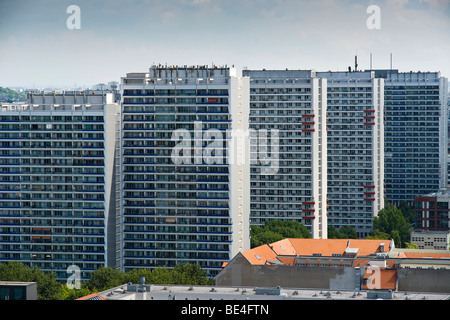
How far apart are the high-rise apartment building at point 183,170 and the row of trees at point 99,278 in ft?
19.4

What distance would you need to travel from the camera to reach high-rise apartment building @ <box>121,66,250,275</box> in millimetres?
91438

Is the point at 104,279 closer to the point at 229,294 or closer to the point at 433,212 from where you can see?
the point at 229,294

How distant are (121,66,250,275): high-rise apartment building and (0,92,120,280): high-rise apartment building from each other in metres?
2.67

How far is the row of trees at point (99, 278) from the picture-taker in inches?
3157

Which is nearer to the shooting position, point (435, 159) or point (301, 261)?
point (301, 261)

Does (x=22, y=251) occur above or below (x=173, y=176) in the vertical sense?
below

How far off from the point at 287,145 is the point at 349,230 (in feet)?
79.5

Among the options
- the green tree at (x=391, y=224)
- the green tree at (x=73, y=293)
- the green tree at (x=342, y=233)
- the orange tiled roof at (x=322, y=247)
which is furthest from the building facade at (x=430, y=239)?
the green tree at (x=73, y=293)

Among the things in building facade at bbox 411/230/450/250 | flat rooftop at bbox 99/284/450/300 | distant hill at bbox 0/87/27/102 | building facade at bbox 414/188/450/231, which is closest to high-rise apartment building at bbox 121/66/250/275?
flat rooftop at bbox 99/284/450/300

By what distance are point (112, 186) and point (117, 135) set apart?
18.1 ft

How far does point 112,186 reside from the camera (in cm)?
9206

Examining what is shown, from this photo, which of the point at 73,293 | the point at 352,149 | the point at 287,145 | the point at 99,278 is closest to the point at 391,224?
the point at 352,149
